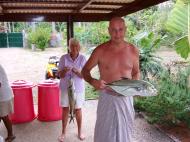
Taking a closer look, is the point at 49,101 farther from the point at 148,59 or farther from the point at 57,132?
the point at 148,59

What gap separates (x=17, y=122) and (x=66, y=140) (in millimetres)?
1343

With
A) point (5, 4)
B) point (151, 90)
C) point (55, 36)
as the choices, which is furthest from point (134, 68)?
point (55, 36)

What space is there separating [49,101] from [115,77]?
2.63 metres

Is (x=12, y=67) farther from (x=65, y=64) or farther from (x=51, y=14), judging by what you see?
(x=65, y=64)

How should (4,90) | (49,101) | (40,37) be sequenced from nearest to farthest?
(4,90)
(49,101)
(40,37)

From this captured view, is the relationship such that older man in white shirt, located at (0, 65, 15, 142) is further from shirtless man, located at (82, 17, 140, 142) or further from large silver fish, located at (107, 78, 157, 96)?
large silver fish, located at (107, 78, 157, 96)

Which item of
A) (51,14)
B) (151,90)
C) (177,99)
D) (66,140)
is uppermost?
(51,14)

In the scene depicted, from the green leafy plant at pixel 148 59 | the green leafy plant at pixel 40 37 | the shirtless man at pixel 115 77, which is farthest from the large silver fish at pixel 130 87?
the green leafy plant at pixel 40 37

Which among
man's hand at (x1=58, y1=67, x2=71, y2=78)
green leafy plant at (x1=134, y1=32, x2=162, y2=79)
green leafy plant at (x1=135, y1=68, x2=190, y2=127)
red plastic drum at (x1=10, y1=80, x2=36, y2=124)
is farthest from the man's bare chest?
green leafy plant at (x1=134, y1=32, x2=162, y2=79)

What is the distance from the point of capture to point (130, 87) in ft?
9.78

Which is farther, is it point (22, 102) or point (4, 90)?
point (22, 102)

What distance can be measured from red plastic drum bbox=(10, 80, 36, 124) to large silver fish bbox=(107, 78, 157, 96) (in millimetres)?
2896

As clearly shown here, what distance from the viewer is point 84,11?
5844 millimetres

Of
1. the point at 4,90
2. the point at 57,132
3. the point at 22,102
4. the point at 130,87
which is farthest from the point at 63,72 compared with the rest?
the point at 130,87
